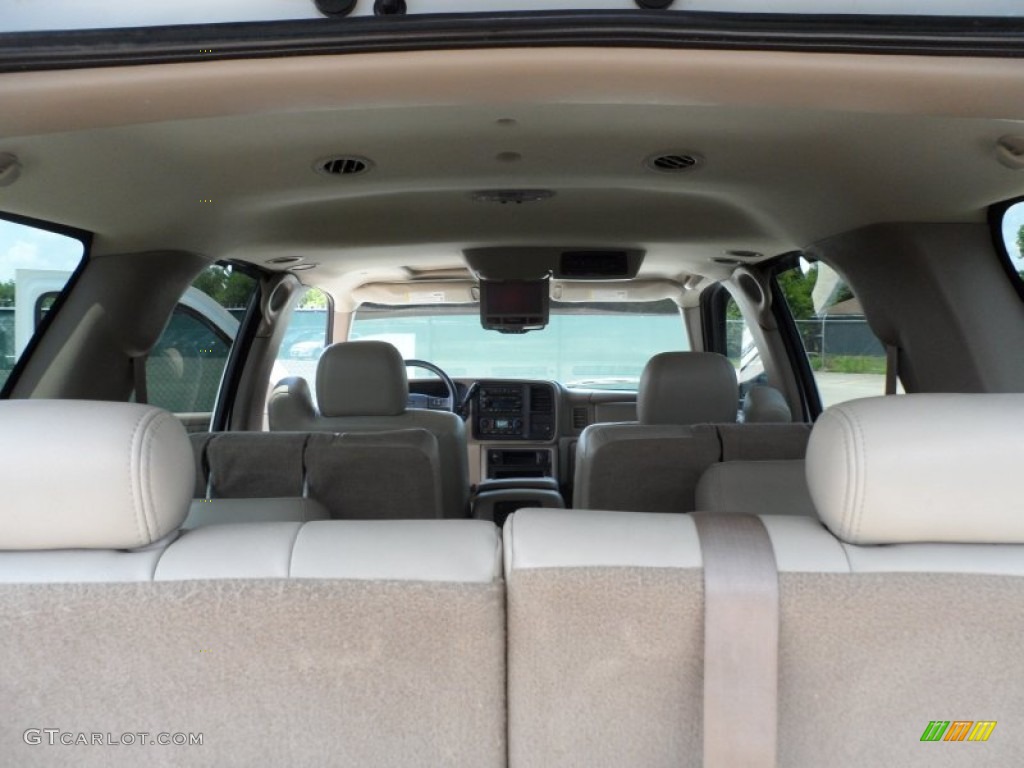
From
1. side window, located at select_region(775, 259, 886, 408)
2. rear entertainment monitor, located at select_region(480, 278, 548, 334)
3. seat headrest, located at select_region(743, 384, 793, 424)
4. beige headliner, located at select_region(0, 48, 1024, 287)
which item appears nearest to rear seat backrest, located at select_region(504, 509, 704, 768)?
beige headliner, located at select_region(0, 48, 1024, 287)

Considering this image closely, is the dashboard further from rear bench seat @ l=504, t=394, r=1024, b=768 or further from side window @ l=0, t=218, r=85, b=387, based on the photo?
rear bench seat @ l=504, t=394, r=1024, b=768

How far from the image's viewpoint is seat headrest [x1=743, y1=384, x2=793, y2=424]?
4188mm

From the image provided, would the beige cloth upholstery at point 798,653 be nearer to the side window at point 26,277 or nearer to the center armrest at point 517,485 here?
the side window at point 26,277

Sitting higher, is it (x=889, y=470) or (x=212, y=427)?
(x=889, y=470)

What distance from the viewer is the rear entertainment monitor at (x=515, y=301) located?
16.6 feet

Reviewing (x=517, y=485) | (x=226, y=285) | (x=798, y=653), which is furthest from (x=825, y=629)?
(x=226, y=285)

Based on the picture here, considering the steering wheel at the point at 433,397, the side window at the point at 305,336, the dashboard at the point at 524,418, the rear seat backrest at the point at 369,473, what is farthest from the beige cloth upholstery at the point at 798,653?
the dashboard at the point at 524,418

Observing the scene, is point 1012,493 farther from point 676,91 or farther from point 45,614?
point 45,614

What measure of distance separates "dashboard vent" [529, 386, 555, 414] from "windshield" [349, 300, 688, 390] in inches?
7.9

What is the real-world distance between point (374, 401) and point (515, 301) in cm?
143

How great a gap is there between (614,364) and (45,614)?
561 centimetres

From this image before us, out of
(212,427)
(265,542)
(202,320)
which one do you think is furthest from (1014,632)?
(212,427)

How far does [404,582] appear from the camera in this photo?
4.14 ft

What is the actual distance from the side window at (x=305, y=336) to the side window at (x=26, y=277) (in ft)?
7.67
